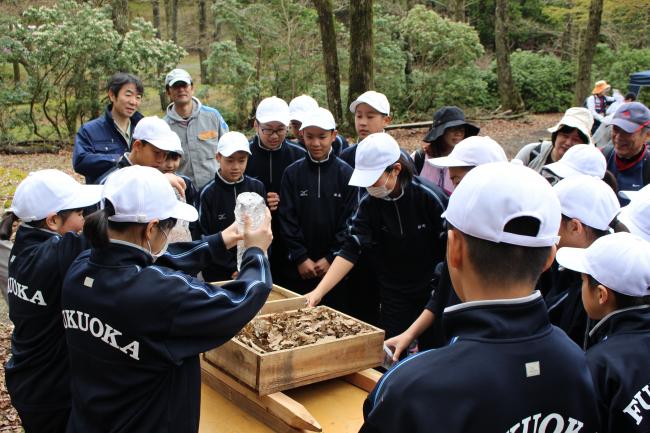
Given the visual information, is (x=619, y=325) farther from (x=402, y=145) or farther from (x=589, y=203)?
(x=402, y=145)

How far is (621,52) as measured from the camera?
25453 millimetres

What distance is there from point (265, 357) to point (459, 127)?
2985mm

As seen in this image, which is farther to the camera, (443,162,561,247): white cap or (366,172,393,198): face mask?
(366,172,393,198): face mask

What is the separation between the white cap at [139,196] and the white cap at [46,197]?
2.35 ft

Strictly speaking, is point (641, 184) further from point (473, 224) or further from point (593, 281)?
point (473, 224)

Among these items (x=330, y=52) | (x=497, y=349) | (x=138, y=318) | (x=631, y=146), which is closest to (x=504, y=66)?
(x=330, y=52)

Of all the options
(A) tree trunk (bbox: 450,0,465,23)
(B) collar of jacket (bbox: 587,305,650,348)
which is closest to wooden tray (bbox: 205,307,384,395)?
(B) collar of jacket (bbox: 587,305,650,348)

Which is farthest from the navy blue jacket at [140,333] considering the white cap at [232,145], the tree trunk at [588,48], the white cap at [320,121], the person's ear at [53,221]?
the tree trunk at [588,48]

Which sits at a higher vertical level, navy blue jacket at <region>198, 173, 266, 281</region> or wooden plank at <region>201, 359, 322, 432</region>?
navy blue jacket at <region>198, 173, 266, 281</region>

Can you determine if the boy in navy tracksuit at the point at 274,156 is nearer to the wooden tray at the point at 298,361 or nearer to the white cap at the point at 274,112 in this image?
the white cap at the point at 274,112

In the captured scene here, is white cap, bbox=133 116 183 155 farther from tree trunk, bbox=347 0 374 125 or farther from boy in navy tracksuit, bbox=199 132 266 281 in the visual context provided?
tree trunk, bbox=347 0 374 125

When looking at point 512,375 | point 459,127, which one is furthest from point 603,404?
point 459,127

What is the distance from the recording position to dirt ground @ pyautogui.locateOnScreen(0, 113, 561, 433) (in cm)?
458

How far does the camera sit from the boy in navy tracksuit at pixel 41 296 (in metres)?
2.82
